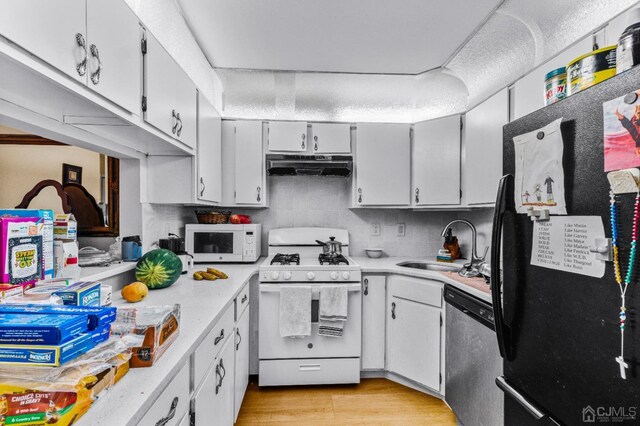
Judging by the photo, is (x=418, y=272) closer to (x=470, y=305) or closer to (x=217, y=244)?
(x=470, y=305)

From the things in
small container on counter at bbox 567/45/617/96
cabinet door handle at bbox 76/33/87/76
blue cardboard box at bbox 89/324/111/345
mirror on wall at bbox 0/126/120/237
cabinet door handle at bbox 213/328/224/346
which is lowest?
cabinet door handle at bbox 213/328/224/346

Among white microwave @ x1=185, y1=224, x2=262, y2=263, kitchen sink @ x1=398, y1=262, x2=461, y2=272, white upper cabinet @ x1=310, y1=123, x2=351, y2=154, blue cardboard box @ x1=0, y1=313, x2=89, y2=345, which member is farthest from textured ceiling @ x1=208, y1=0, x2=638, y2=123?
blue cardboard box @ x1=0, y1=313, x2=89, y2=345

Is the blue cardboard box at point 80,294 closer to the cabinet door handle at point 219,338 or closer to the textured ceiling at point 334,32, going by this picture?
the cabinet door handle at point 219,338

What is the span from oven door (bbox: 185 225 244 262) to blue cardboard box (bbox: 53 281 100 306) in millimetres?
1514

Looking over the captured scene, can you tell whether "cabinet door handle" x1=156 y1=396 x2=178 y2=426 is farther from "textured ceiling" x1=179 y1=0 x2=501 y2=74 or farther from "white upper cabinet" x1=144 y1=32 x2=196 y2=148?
"textured ceiling" x1=179 y1=0 x2=501 y2=74

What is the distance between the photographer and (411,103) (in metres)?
2.91

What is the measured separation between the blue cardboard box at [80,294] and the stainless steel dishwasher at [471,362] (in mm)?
1663

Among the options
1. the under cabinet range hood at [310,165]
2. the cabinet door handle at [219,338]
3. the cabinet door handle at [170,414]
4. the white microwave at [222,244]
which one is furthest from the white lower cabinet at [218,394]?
the under cabinet range hood at [310,165]

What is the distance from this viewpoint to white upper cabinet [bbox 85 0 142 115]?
3.31 feet

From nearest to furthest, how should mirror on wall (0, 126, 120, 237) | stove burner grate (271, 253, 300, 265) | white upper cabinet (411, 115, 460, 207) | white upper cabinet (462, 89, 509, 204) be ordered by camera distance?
mirror on wall (0, 126, 120, 237)
white upper cabinet (462, 89, 509, 204)
stove burner grate (271, 253, 300, 265)
white upper cabinet (411, 115, 460, 207)

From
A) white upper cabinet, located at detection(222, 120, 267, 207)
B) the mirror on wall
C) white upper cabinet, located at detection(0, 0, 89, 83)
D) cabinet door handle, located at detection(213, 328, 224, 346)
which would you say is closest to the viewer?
white upper cabinet, located at detection(0, 0, 89, 83)

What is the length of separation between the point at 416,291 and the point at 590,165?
5.38 ft

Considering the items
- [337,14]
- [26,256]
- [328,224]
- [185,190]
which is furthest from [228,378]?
[337,14]

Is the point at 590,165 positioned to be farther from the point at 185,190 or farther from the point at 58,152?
the point at 58,152
